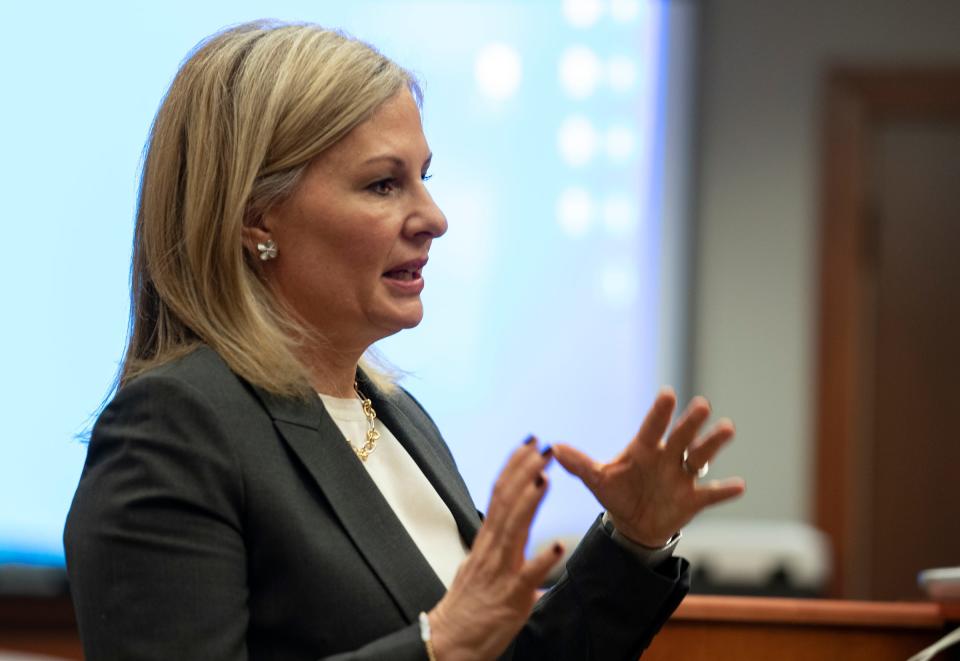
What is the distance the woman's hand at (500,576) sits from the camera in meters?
1.38

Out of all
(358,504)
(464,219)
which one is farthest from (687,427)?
(464,219)

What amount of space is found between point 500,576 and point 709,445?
0.30 metres

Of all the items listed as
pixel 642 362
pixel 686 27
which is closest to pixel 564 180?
pixel 642 362

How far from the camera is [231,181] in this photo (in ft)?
5.29

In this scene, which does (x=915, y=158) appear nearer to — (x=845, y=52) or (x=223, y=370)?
(x=845, y=52)

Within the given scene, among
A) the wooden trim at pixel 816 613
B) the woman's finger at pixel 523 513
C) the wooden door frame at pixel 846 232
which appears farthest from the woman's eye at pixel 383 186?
the wooden door frame at pixel 846 232

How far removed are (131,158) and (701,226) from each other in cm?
317

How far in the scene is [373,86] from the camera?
5.49 ft

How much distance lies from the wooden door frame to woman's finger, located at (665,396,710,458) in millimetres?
3975

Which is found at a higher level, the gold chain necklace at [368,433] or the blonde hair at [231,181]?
the blonde hair at [231,181]

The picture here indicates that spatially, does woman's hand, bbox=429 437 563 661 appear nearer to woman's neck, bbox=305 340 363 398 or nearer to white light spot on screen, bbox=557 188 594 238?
woman's neck, bbox=305 340 363 398

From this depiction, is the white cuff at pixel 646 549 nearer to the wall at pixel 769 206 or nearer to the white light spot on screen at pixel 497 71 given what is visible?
the white light spot on screen at pixel 497 71

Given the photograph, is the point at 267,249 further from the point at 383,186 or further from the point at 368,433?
the point at 368,433

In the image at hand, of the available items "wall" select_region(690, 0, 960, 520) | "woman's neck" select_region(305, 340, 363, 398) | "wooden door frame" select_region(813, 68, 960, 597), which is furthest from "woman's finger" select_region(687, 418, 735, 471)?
"wooden door frame" select_region(813, 68, 960, 597)
